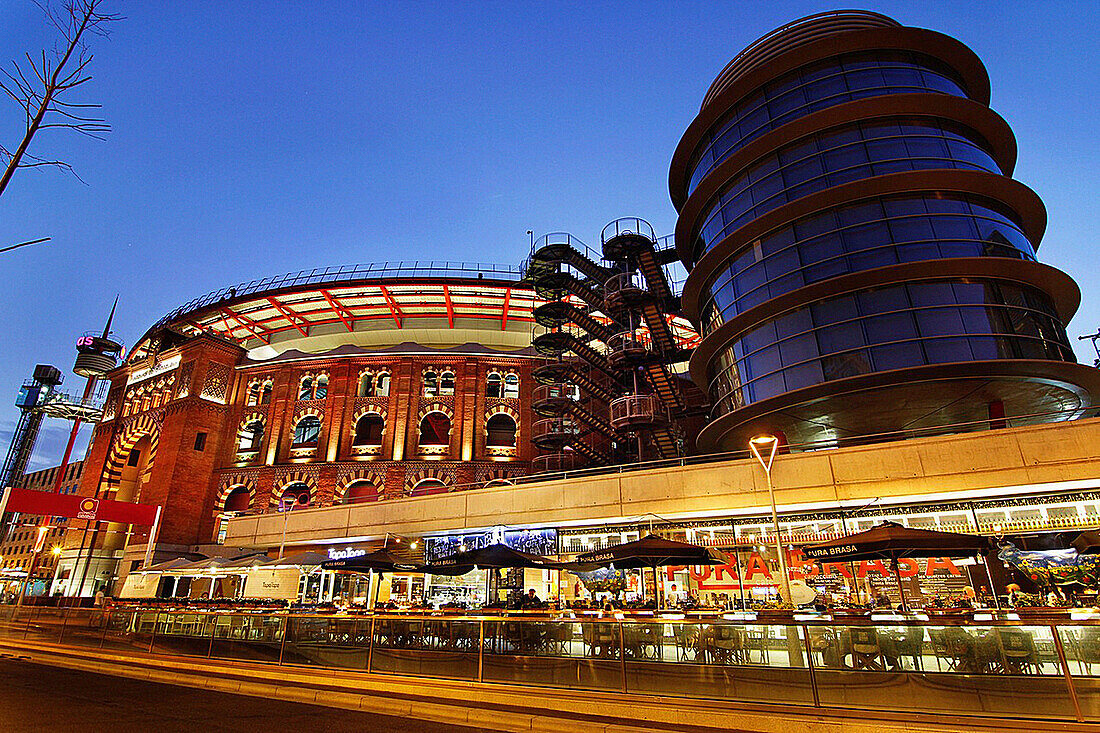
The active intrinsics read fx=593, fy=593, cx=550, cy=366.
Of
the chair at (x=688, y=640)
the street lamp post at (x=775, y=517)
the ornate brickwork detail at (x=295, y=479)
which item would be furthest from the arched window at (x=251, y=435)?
the chair at (x=688, y=640)

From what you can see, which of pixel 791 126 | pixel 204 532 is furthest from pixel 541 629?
pixel 204 532

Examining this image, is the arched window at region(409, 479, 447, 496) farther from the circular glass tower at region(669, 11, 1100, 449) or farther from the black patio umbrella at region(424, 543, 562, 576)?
the black patio umbrella at region(424, 543, 562, 576)

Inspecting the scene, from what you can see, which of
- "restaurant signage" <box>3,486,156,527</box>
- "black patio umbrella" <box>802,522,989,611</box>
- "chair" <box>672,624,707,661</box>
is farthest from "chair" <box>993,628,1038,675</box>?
"restaurant signage" <box>3,486,156,527</box>

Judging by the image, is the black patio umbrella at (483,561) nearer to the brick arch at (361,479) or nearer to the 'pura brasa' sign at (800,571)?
the 'pura brasa' sign at (800,571)

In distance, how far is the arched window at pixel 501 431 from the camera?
4675cm

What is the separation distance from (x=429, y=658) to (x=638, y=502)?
550 inches

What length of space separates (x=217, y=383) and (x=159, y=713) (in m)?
46.0

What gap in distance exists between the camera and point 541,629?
10.9 metres

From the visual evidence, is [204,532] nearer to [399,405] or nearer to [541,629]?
[399,405]

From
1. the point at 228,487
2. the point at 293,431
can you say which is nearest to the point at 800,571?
the point at 293,431

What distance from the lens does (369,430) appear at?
4694cm

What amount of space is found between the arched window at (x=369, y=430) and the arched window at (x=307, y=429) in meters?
3.48

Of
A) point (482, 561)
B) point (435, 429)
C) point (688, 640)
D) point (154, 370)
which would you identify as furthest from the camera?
point (154, 370)

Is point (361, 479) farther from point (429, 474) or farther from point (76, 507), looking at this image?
point (76, 507)
